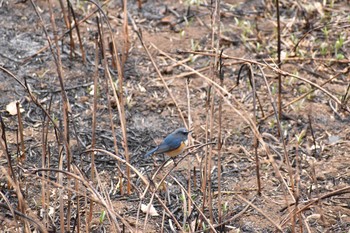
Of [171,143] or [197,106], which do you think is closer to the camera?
[171,143]

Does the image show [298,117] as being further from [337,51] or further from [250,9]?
[250,9]

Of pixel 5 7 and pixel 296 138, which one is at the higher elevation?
pixel 5 7

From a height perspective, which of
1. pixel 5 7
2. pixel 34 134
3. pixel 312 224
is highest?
pixel 5 7

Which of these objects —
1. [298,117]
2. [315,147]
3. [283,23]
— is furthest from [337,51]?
[315,147]

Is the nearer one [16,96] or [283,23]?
[16,96]

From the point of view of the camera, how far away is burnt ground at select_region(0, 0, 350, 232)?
13.2 ft

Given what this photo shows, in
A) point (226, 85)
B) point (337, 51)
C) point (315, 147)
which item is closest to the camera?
point (315, 147)

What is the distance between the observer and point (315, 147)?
14.7ft

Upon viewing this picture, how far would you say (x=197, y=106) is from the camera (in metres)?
5.04

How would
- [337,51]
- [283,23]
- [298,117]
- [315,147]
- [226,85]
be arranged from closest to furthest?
[315,147] < [298,117] < [226,85] < [337,51] < [283,23]

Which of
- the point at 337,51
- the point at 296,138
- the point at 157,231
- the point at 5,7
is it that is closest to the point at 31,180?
the point at 157,231

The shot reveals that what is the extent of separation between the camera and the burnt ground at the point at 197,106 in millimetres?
4016

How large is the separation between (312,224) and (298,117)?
1141mm

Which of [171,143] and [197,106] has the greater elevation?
[171,143]
